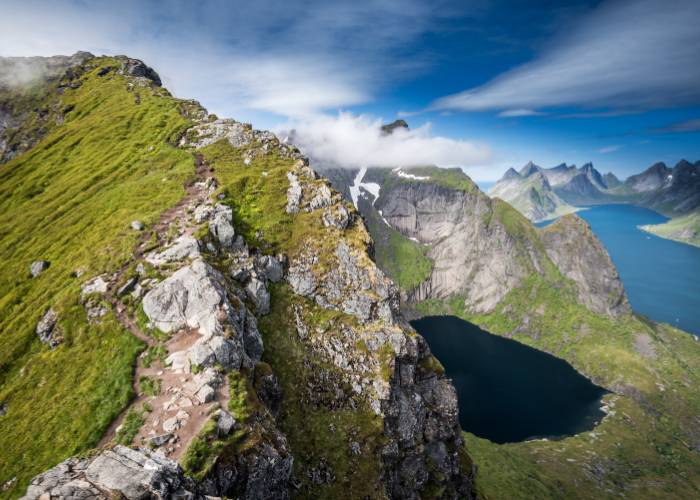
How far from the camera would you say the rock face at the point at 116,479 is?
46.4 ft

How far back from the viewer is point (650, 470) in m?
150

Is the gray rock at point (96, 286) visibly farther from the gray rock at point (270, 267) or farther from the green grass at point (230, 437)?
the green grass at point (230, 437)

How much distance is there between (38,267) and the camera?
4838 cm

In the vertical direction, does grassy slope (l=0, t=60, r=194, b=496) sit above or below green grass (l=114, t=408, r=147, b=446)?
above

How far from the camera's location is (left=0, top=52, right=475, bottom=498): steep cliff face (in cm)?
2717

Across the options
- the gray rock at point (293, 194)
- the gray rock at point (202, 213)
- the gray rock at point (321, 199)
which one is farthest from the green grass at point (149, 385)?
the gray rock at point (321, 199)

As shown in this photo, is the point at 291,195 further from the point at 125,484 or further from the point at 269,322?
the point at 125,484

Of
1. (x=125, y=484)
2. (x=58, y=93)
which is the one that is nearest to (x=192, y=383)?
(x=125, y=484)

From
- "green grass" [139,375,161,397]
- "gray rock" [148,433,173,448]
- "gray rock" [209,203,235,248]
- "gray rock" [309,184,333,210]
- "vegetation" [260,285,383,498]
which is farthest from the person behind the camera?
"gray rock" [309,184,333,210]

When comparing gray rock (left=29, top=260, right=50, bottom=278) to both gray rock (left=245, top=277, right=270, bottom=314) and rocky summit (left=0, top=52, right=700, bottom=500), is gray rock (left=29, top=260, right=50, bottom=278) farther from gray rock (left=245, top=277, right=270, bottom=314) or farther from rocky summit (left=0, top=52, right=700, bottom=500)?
gray rock (left=245, top=277, right=270, bottom=314)

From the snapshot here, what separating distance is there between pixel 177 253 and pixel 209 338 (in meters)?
15.7

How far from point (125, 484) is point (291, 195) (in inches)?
2180

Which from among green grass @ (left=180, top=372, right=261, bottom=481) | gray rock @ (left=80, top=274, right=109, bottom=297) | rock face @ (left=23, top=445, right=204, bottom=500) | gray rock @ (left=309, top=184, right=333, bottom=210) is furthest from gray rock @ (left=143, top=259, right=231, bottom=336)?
gray rock @ (left=309, top=184, right=333, bottom=210)

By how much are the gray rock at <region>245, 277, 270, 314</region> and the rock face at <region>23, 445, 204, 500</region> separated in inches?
1268
